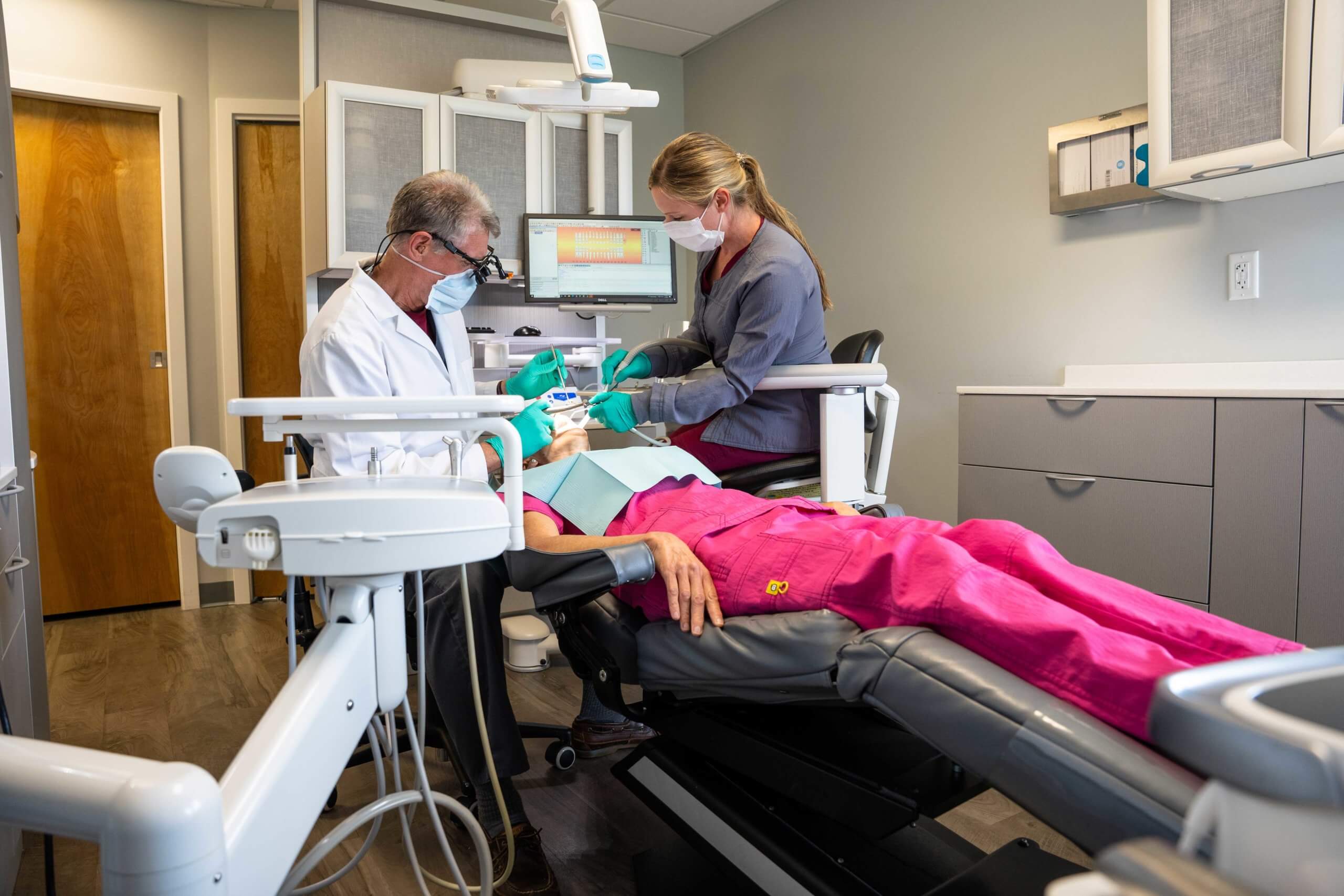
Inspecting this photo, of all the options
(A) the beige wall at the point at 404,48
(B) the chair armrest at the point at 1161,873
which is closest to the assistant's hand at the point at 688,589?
(B) the chair armrest at the point at 1161,873

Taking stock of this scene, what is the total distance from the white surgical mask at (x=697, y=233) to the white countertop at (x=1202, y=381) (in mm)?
960

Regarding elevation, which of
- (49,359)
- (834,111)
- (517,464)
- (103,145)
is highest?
(834,111)

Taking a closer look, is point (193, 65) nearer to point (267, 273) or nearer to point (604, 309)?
point (267, 273)

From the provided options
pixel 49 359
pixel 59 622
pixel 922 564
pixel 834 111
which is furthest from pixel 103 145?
pixel 922 564

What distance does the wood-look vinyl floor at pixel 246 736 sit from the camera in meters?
1.52

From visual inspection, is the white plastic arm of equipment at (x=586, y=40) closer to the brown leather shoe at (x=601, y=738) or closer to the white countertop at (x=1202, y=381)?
the brown leather shoe at (x=601, y=738)

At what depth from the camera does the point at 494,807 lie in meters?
1.51

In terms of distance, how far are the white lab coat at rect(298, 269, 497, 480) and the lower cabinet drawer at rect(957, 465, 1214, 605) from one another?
1.39 m

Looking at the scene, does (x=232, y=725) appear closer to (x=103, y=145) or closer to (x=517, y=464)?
(x=517, y=464)

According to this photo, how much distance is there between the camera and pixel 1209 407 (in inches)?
81.2

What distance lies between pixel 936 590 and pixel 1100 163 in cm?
220

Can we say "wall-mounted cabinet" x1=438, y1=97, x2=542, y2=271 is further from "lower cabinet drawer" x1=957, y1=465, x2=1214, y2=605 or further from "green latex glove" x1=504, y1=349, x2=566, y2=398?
"lower cabinet drawer" x1=957, y1=465, x2=1214, y2=605

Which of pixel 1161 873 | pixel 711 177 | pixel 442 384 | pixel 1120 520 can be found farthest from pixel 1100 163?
pixel 1161 873

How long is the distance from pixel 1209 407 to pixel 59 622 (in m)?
3.79
